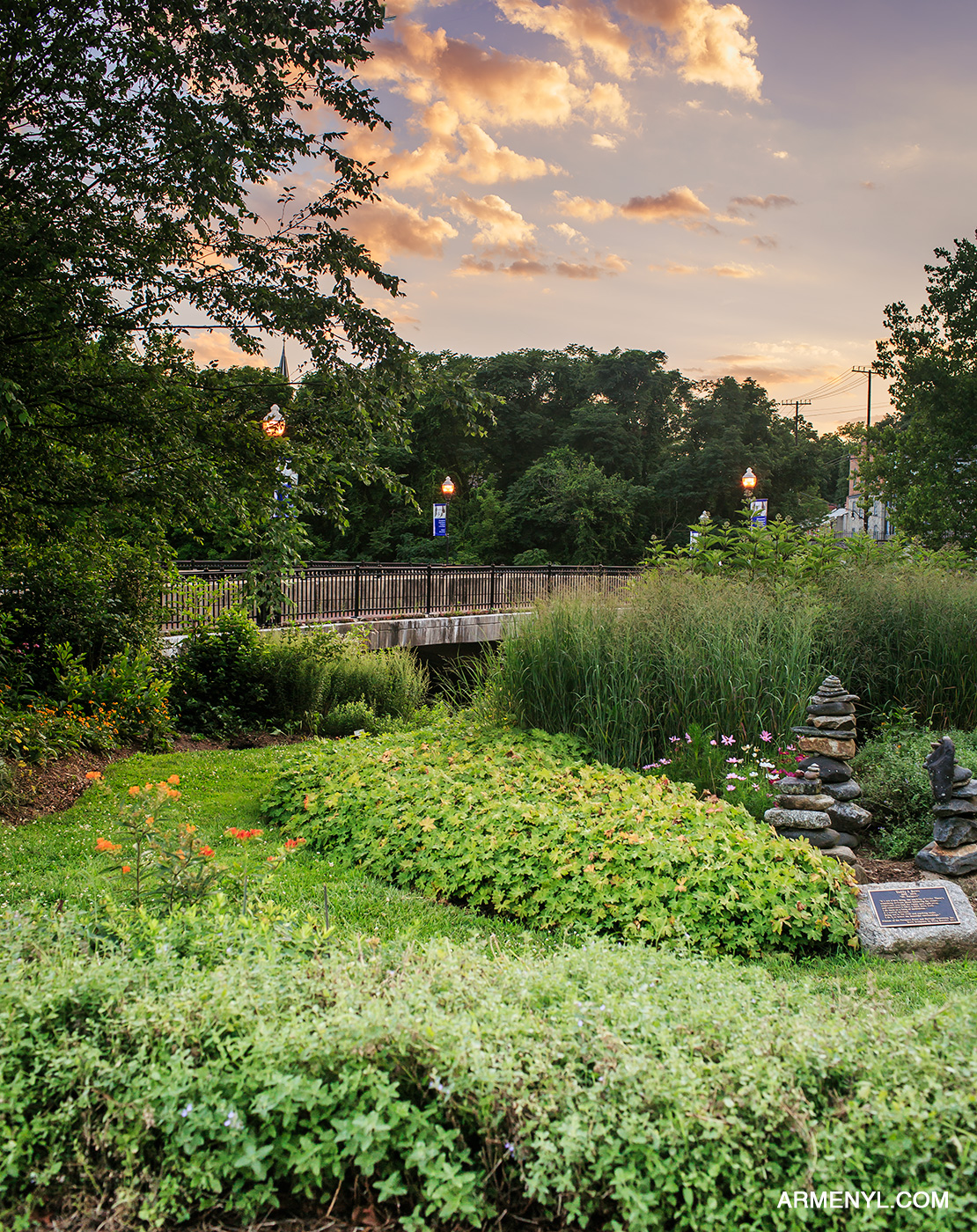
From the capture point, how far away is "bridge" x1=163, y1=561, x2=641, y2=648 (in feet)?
39.1

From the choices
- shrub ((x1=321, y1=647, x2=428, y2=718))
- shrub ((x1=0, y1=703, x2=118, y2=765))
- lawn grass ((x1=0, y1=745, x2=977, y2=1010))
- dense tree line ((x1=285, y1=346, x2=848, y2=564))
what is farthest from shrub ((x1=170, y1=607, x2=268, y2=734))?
dense tree line ((x1=285, y1=346, x2=848, y2=564))

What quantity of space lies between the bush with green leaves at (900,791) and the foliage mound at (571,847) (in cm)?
127

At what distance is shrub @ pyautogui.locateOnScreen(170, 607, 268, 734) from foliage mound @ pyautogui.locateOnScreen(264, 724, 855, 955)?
176 inches

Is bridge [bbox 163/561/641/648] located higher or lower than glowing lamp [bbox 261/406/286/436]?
lower

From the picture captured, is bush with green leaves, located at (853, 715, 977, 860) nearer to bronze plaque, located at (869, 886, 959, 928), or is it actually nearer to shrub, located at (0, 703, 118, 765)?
bronze plaque, located at (869, 886, 959, 928)

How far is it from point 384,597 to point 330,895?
12020 mm

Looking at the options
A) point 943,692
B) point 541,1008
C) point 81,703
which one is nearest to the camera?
point 541,1008

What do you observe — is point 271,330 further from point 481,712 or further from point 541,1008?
point 541,1008

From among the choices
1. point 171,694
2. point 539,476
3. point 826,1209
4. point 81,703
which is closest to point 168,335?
point 81,703

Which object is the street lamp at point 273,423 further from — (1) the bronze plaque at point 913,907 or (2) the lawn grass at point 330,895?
(1) the bronze plaque at point 913,907

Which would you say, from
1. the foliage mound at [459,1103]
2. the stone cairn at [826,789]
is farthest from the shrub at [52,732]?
the stone cairn at [826,789]

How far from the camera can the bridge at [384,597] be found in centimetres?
1193

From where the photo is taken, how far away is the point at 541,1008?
2.51 meters

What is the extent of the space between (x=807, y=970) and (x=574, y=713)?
378 cm
